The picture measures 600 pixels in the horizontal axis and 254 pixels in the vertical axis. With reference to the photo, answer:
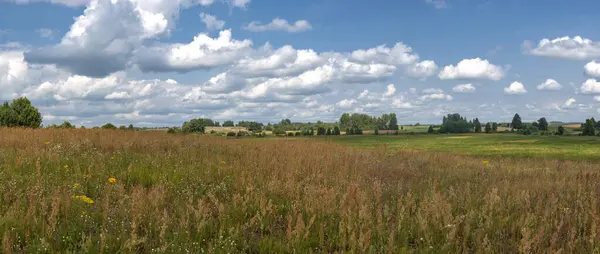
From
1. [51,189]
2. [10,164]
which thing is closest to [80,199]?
[51,189]

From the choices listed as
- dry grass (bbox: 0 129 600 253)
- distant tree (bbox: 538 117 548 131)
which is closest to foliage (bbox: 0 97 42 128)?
dry grass (bbox: 0 129 600 253)

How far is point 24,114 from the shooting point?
54.8 metres

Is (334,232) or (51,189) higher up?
(51,189)

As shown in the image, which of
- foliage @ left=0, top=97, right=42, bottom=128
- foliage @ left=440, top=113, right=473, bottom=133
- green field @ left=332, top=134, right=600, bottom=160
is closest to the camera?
green field @ left=332, top=134, right=600, bottom=160

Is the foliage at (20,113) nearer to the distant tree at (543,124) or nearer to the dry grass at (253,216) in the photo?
A: the dry grass at (253,216)

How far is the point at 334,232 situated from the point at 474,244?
162cm

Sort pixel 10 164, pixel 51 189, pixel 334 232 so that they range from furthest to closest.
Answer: pixel 10 164 → pixel 51 189 → pixel 334 232

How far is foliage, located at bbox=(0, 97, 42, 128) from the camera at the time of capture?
5394cm

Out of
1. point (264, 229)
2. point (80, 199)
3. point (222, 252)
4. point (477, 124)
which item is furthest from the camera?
point (477, 124)

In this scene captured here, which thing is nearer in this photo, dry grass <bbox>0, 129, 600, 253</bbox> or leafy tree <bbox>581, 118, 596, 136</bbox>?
dry grass <bbox>0, 129, 600, 253</bbox>

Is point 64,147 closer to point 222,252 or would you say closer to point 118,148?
point 118,148

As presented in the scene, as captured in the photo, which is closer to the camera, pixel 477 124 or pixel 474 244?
pixel 474 244

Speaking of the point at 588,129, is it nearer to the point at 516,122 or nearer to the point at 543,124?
the point at 543,124

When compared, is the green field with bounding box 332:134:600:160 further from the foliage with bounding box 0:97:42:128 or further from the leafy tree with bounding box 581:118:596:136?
the foliage with bounding box 0:97:42:128
